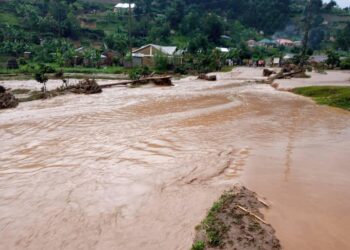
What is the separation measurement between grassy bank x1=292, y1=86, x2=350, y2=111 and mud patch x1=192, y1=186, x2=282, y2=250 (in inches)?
432

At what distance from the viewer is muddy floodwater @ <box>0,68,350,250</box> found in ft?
14.9

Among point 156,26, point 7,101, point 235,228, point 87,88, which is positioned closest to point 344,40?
point 156,26

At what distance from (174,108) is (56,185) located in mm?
8941

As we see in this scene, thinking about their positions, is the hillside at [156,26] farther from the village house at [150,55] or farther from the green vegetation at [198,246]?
the green vegetation at [198,246]

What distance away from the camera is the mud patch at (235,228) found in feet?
13.0

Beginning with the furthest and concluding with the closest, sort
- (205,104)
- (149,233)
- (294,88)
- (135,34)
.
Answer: (135,34) < (294,88) < (205,104) < (149,233)

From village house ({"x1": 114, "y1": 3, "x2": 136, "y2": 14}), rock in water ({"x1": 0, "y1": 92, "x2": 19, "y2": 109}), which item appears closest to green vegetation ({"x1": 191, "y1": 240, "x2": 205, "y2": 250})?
rock in water ({"x1": 0, "y1": 92, "x2": 19, "y2": 109})

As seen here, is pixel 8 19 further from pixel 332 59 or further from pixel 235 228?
pixel 235 228

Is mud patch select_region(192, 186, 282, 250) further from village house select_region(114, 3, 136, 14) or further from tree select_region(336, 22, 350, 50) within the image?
village house select_region(114, 3, 136, 14)

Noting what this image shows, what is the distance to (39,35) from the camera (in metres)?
59.2

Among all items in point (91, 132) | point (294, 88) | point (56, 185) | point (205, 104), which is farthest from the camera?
point (294, 88)

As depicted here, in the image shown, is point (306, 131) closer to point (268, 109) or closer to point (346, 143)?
point (346, 143)

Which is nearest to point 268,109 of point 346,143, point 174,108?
point 174,108

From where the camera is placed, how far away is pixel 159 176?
21.1 ft
